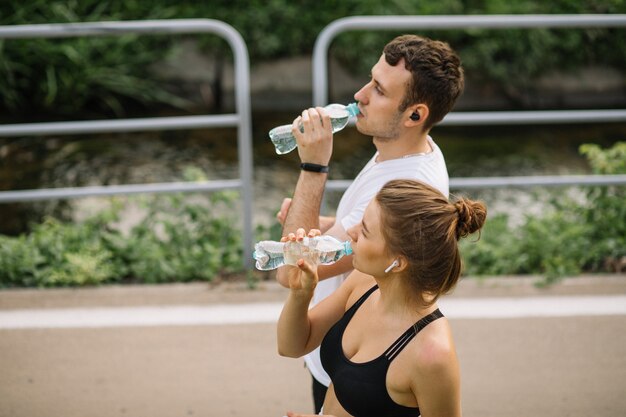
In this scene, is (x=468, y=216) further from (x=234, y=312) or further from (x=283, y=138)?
(x=234, y=312)

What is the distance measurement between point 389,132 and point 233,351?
177 cm

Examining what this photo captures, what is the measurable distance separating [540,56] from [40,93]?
565 cm

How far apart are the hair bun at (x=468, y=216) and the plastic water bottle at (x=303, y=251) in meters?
0.33

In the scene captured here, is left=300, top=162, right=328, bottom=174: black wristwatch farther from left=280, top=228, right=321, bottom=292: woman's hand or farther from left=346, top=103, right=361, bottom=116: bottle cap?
left=280, top=228, right=321, bottom=292: woman's hand

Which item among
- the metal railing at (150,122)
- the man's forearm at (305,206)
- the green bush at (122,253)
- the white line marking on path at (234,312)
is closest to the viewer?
the man's forearm at (305,206)

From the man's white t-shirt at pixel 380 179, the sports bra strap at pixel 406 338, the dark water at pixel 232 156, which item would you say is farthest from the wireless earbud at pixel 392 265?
the dark water at pixel 232 156

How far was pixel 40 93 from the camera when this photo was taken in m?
8.93

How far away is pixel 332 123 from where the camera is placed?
2807 mm

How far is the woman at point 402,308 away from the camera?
2094 millimetres

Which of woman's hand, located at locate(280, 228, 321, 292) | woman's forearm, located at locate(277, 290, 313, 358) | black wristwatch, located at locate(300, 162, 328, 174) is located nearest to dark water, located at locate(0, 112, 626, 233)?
black wristwatch, located at locate(300, 162, 328, 174)

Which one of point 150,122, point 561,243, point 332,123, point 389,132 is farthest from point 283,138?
point 561,243

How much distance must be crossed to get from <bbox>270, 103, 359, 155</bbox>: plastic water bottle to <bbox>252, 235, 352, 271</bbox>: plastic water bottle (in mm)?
431

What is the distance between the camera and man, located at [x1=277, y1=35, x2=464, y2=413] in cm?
255

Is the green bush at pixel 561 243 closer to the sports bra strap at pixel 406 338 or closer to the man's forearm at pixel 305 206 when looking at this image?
the man's forearm at pixel 305 206
